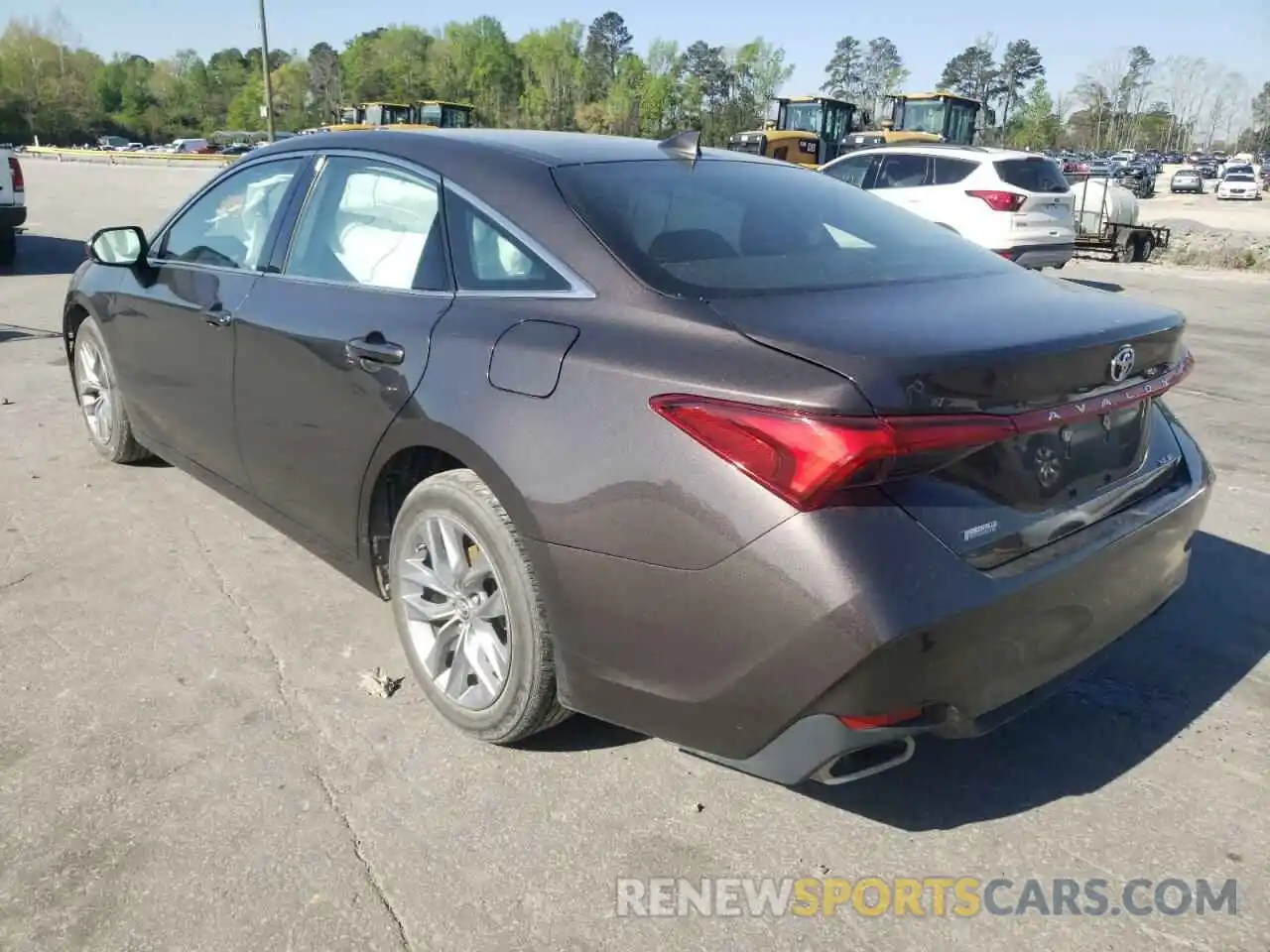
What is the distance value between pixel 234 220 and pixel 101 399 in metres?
1.61

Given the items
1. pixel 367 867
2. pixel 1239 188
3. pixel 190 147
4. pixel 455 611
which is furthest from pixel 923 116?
pixel 190 147

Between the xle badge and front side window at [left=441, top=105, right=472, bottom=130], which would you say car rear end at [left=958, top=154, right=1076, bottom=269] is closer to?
the xle badge

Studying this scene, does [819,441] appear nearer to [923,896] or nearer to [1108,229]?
[923,896]

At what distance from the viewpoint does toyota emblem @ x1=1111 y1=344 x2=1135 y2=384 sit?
235 centimetres

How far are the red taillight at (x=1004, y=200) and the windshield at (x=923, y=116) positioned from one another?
15975mm

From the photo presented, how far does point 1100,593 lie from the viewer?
239 cm

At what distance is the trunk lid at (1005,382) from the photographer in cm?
204

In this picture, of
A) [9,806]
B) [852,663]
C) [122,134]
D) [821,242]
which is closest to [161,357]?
[9,806]

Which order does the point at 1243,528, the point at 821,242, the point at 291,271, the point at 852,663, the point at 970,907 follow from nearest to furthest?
the point at 852,663, the point at 970,907, the point at 821,242, the point at 291,271, the point at 1243,528

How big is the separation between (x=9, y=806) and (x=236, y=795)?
20.9 inches

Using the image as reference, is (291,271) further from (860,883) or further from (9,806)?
(860,883)

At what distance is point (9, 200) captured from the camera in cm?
1245

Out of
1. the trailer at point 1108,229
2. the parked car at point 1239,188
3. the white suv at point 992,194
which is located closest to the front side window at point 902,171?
the white suv at point 992,194

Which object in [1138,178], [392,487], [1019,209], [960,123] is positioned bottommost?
[392,487]
